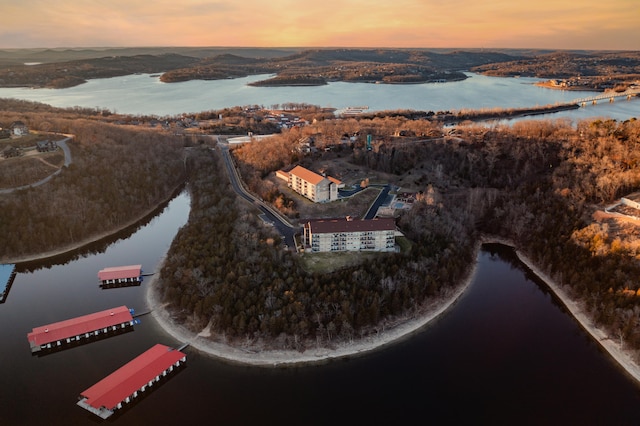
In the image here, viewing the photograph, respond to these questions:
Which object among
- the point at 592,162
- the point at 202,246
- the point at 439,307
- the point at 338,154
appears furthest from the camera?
the point at 338,154

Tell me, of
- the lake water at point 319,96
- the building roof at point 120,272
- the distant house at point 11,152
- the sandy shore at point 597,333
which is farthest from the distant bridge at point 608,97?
the distant house at point 11,152

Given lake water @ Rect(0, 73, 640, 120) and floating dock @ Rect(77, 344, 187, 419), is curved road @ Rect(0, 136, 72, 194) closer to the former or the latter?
floating dock @ Rect(77, 344, 187, 419)

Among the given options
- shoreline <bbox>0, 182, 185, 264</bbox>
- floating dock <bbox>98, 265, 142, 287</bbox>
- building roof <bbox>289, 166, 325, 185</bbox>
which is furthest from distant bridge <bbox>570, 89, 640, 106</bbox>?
floating dock <bbox>98, 265, 142, 287</bbox>

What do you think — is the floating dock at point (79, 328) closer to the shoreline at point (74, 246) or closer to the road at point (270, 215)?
the road at point (270, 215)

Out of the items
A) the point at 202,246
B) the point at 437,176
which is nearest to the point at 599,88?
the point at 437,176

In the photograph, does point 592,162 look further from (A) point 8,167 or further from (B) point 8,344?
(A) point 8,167

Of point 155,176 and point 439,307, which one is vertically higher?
point 155,176
